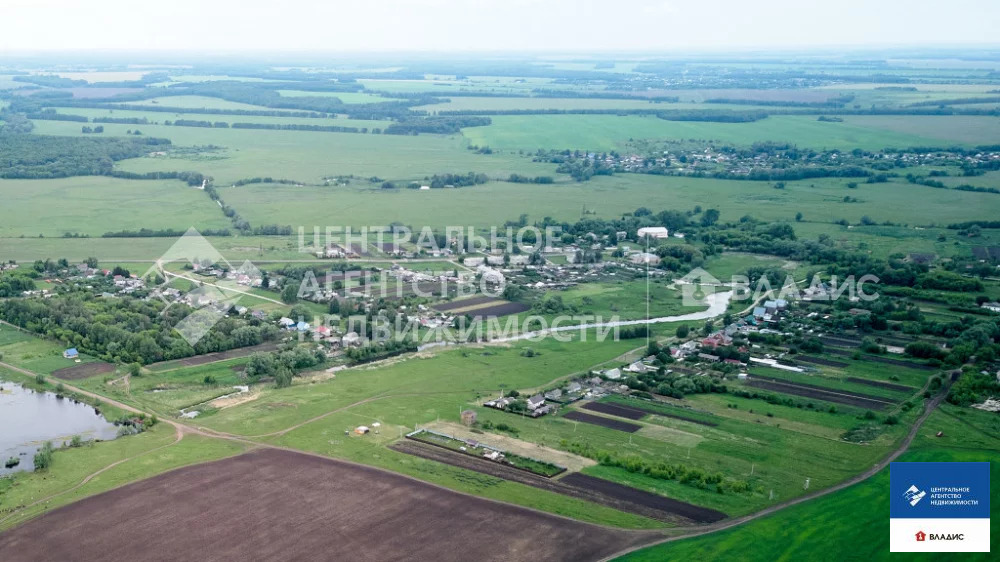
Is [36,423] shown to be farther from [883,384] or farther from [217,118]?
[217,118]

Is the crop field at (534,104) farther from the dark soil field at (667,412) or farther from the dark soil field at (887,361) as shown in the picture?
the dark soil field at (667,412)

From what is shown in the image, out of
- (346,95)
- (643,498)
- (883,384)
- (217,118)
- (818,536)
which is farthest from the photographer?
(346,95)

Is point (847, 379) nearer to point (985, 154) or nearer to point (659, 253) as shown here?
point (659, 253)

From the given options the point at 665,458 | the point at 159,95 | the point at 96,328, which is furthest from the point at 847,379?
the point at 159,95

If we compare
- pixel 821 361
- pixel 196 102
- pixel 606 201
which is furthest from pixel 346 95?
pixel 821 361

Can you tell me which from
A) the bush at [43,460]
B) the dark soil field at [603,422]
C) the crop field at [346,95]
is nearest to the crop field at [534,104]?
the crop field at [346,95]

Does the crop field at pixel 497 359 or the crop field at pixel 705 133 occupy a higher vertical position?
the crop field at pixel 705 133
